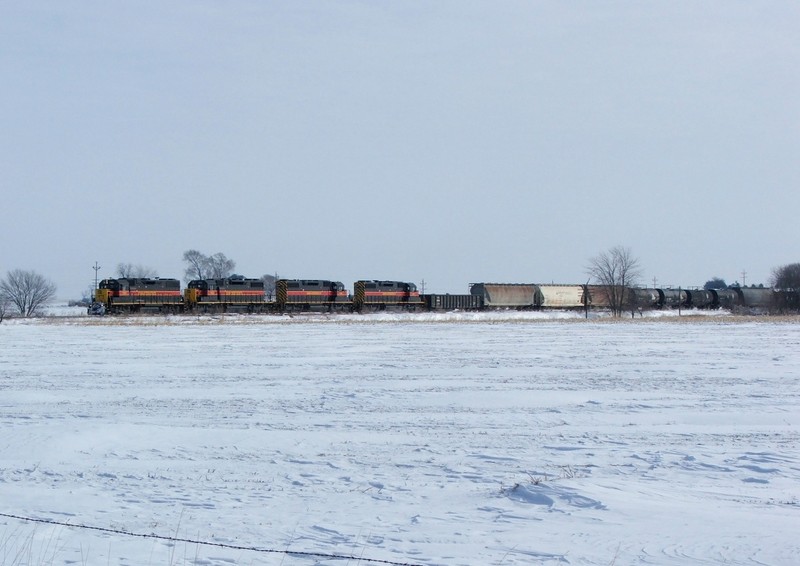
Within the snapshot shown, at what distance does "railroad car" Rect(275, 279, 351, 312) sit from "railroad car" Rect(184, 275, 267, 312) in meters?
1.63

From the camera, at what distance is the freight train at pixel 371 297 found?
186 feet

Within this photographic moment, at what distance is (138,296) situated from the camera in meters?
56.4

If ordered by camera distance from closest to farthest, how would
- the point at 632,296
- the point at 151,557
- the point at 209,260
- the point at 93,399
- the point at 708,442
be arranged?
1. the point at 151,557
2. the point at 708,442
3. the point at 93,399
4. the point at 632,296
5. the point at 209,260

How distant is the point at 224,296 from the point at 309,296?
681cm

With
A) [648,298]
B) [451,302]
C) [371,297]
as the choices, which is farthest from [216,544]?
[648,298]

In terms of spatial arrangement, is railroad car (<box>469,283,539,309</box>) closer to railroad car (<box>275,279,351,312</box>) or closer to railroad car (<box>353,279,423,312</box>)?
railroad car (<box>353,279,423,312</box>)

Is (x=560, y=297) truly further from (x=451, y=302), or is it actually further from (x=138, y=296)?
(x=138, y=296)

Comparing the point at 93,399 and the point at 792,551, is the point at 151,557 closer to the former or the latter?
the point at 792,551

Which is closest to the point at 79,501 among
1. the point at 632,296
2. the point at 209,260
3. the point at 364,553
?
the point at 364,553

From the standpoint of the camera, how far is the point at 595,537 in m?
6.30

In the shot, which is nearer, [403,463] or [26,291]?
[403,463]

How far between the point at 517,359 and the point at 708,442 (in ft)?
36.6

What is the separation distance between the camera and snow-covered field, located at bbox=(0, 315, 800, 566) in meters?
6.14

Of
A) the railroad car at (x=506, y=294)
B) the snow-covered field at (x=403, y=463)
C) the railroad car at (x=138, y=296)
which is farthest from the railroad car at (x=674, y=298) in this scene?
the snow-covered field at (x=403, y=463)
